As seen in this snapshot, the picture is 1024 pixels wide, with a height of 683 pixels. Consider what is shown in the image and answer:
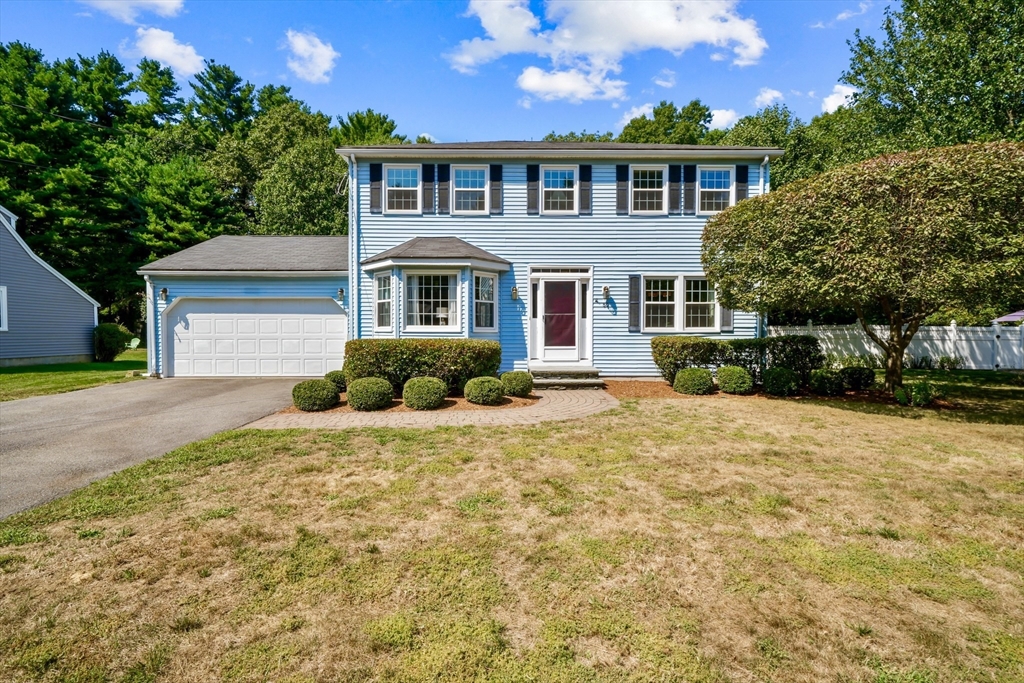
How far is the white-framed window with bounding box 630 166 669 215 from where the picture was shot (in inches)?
495

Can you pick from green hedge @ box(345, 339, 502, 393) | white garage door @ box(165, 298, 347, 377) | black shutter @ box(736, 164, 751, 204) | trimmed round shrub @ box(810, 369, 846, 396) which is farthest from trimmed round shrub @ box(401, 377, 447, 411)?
black shutter @ box(736, 164, 751, 204)

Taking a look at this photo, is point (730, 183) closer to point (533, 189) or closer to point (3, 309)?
point (533, 189)

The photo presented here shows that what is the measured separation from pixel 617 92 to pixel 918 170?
1717 cm

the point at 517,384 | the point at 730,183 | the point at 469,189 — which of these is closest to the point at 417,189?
the point at 469,189

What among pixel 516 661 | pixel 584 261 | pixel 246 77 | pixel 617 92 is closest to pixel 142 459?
pixel 516 661

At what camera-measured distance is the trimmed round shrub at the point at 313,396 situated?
823 centimetres

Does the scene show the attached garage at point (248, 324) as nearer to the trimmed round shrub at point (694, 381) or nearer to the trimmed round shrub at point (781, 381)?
the trimmed round shrub at point (694, 381)

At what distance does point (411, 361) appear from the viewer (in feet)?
30.9

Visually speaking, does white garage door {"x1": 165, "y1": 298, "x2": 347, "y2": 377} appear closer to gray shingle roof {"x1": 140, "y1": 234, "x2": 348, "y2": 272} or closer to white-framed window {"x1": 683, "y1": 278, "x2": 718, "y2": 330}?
gray shingle roof {"x1": 140, "y1": 234, "x2": 348, "y2": 272}

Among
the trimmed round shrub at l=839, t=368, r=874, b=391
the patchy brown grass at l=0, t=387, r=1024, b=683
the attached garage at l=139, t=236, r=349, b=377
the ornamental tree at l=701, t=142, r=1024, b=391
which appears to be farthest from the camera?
the attached garage at l=139, t=236, r=349, b=377

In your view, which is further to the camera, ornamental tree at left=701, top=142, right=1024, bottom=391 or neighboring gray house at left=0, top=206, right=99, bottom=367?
neighboring gray house at left=0, top=206, right=99, bottom=367

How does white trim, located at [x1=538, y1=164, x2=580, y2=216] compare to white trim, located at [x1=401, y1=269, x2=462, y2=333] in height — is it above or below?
above

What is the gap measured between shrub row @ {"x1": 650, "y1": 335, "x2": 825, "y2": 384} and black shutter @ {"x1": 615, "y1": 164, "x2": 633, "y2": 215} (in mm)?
3919

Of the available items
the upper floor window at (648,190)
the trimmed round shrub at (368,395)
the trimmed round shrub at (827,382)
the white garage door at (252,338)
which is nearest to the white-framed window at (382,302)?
the white garage door at (252,338)
